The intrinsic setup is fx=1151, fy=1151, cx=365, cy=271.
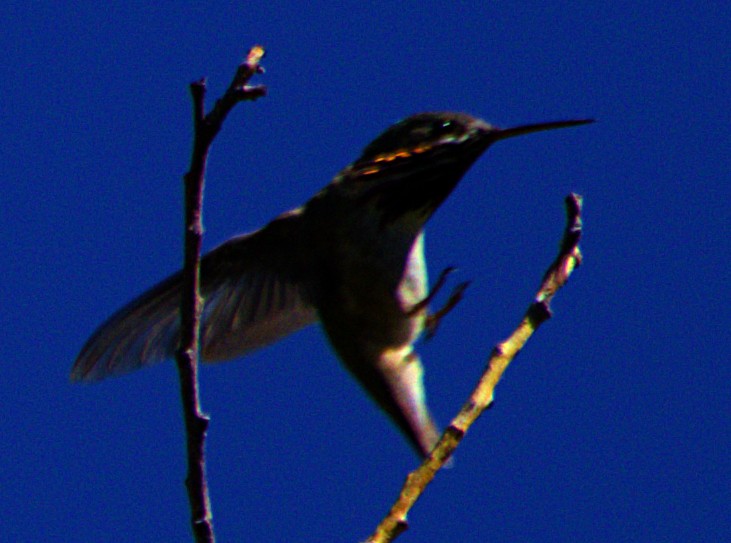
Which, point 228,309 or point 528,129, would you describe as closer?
point 528,129

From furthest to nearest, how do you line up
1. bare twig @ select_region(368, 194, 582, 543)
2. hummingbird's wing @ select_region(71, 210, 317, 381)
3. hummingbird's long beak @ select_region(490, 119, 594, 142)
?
hummingbird's wing @ select_region(71, 210, 317, 381) → hummingbird's long beak @ select_region(490, 119, 594, 142) → bare twig @ select_region(368, 194, 582, 543)

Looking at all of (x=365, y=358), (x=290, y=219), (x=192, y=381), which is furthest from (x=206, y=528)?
(x=290, y=219)

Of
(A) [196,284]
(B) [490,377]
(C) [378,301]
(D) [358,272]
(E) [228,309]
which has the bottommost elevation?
(B) [490,377]

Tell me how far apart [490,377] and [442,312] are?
126cm

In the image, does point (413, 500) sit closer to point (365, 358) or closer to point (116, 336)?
point (365, 358)

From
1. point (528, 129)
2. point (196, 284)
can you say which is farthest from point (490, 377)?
point (528, 129)

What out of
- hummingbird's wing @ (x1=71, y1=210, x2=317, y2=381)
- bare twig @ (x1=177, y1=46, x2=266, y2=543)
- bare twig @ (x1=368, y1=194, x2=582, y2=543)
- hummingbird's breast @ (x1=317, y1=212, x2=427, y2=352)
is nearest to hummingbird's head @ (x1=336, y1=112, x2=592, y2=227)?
hummingbird's breast @ (x1=317, y1=212, x2=427, y2=352)

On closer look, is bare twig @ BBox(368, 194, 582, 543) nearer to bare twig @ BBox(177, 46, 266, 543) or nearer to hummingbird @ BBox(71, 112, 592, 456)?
bare twig @ BBox(177, 46, 266, 543)

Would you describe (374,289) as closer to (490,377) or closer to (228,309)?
(228,309)

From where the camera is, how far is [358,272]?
3.65 metres

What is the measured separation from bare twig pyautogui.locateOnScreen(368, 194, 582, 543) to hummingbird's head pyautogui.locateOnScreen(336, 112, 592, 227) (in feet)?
3.94

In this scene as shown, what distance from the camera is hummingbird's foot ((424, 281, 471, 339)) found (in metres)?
3.44

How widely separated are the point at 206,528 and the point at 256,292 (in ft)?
6.07

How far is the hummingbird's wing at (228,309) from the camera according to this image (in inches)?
143
